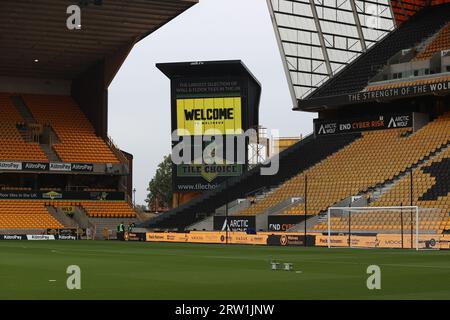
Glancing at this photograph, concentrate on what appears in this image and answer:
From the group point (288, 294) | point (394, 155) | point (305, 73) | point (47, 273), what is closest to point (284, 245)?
point (394, 155)

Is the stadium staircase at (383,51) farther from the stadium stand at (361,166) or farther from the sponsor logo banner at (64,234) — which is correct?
the sponsor logo banner at (64,234)

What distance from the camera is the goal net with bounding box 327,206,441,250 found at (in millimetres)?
46875

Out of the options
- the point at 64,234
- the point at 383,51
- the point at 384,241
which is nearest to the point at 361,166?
the point at 383,51

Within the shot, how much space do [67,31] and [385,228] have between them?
114 feet

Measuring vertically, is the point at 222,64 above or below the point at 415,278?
above

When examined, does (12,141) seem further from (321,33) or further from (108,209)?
(321,33)

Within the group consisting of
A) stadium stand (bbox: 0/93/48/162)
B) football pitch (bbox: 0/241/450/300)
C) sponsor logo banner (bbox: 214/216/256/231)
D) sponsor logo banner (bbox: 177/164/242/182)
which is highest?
stadium stand (bbox: 0/93/48/162)

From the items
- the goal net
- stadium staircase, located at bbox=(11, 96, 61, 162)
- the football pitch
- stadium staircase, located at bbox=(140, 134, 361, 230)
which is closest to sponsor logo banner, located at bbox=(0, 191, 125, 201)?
stadium staircase, located at bbox=(11, 96, 61, 162)

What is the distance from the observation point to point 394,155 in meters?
63.1

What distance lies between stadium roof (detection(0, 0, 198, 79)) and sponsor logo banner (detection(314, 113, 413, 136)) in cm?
1412

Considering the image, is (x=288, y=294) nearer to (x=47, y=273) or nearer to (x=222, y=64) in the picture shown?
(x=47, y=273)

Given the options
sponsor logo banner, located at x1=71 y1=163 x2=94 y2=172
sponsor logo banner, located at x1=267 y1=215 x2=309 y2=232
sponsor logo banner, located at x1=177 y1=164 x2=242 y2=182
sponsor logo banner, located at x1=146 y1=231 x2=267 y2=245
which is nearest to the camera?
sponsor logo banner, located at x1=146 y1=231 x2=267 y2=245

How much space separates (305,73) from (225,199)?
11.6m

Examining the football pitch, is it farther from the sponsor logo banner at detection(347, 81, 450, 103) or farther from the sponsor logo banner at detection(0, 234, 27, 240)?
the sponsor logo banner at detection(0, 234, 27, 240)
